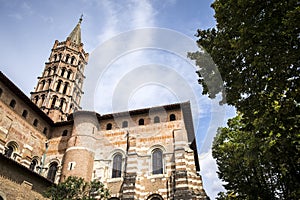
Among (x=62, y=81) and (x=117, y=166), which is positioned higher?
(x=62, y=81)

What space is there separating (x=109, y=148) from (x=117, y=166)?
191 cm

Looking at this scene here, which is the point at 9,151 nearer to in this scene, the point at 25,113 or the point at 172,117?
the point at 25,113

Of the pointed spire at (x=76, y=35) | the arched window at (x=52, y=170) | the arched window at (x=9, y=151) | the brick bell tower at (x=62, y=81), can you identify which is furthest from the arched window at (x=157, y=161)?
the pointed spire at (x=76, y=35)

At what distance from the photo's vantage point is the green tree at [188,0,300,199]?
6961 mm

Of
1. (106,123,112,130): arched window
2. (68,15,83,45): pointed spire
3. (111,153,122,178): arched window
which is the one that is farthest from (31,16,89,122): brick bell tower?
(111,153,122,178): arched window

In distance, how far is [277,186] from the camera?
14406mm

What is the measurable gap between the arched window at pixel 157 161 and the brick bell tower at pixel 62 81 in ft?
66.4

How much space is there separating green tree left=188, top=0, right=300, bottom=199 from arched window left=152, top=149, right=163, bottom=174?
1126 cm

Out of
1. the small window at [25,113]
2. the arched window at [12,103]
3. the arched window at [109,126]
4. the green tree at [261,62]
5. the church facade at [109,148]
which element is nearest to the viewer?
the green tree at [261,62]

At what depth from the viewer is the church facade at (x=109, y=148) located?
1823cm

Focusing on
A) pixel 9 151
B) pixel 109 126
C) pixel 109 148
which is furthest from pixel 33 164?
pixel 109 126

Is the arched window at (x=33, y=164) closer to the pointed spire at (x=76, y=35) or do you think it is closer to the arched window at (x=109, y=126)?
the arched window at (x=109, y=126)

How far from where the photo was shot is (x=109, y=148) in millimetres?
21781

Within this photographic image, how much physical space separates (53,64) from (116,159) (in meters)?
27.6
